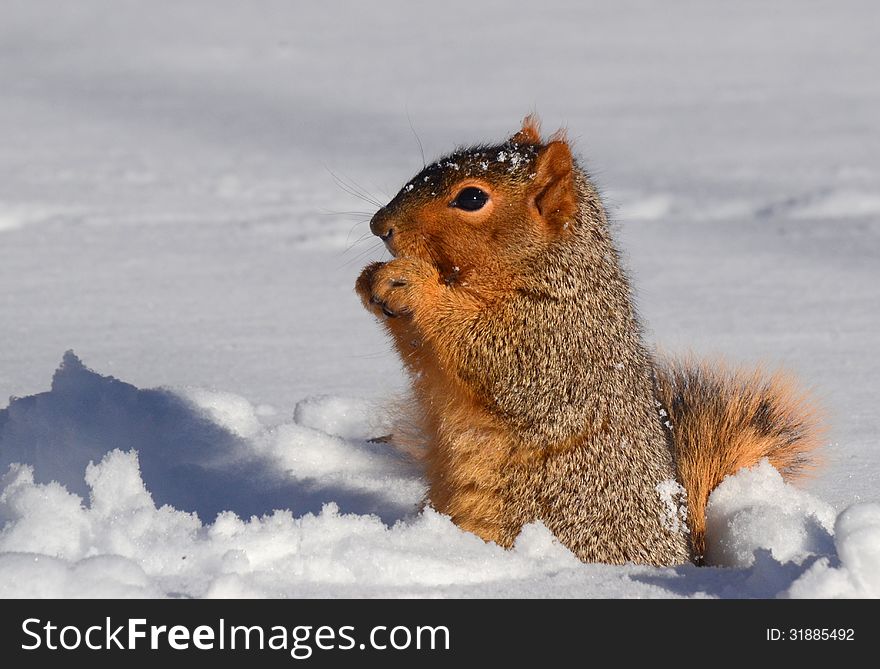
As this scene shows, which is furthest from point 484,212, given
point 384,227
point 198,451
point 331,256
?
point 331,256

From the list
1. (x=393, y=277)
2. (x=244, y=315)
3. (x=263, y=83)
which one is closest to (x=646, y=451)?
(x=393, y=277)

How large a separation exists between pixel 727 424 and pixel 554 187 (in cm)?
50

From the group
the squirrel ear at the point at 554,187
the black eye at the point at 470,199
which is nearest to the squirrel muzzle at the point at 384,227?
the black eye at the point at 470,199

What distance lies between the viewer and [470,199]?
2.01 meters

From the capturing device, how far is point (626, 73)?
6508 mm

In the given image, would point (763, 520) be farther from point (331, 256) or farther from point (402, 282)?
point (331, 256)

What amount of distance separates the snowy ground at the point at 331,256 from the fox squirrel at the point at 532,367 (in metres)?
0.09

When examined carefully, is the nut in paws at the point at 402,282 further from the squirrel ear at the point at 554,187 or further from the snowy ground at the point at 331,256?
the snowy ground at the point at 331,256

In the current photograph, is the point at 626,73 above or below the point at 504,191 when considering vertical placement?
above

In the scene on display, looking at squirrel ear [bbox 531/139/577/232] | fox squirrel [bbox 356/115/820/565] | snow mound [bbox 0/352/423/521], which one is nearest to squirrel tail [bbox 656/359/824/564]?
fox squirrel [bbox 356/115/820/565]

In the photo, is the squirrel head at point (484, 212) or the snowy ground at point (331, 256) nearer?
the snowy ground at point (331, 256)

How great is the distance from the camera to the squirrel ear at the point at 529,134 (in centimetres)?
226
